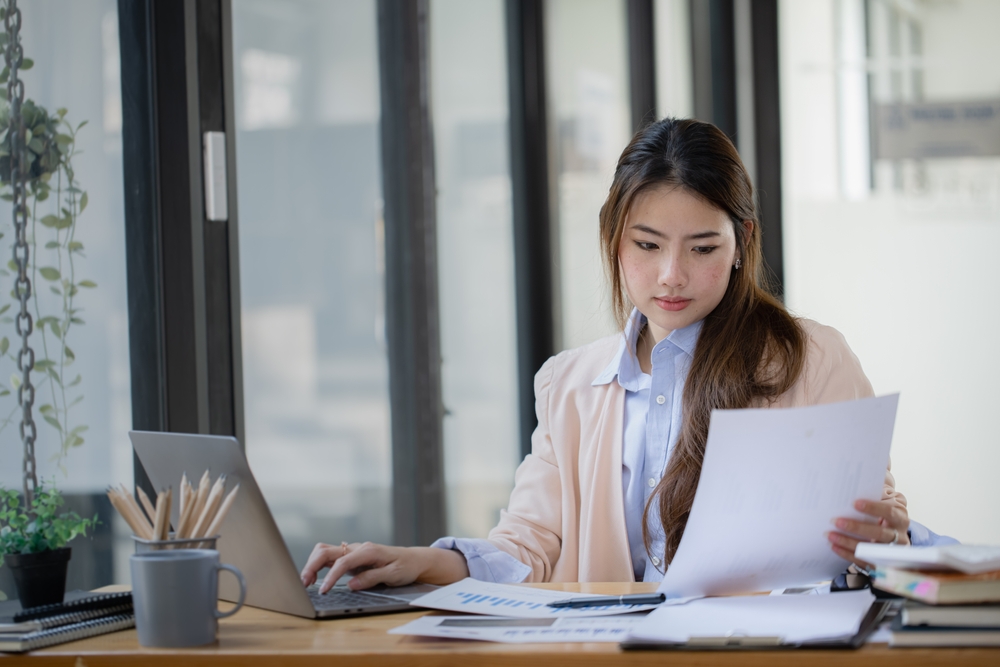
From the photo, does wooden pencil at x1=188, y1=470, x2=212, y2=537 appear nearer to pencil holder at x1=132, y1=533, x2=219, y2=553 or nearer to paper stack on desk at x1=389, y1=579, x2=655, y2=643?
pencil holder at x1=132, y1=533, x2=219, y2=553

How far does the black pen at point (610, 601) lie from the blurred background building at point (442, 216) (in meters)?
0.81

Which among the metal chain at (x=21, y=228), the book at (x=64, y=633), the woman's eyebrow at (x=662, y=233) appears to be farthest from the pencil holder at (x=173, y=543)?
the woman's eyebrow at (x=662, y=233)

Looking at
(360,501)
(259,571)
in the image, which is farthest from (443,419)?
(259,571)

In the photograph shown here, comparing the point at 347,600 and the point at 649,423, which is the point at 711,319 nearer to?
the point at 649,423

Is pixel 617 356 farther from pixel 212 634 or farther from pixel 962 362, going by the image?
pixel 962 362

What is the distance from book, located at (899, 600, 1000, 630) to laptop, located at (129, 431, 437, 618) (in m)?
0.53

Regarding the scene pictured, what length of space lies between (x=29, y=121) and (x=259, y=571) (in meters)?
0.78

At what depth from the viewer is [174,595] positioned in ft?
3.05

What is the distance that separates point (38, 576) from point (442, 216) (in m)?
1.59

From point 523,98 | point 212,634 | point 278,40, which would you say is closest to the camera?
point 212,634

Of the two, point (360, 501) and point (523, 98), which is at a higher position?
point (523, 98)

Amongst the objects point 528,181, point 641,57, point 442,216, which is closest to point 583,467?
point 442,216

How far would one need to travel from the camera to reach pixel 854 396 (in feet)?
4.86

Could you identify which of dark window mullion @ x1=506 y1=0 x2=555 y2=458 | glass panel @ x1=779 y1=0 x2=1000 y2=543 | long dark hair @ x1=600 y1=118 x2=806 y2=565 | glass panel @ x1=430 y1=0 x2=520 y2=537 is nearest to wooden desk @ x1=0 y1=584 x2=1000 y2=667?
long dark hair @ x1=600 y1=118 x2=806 y2=565
